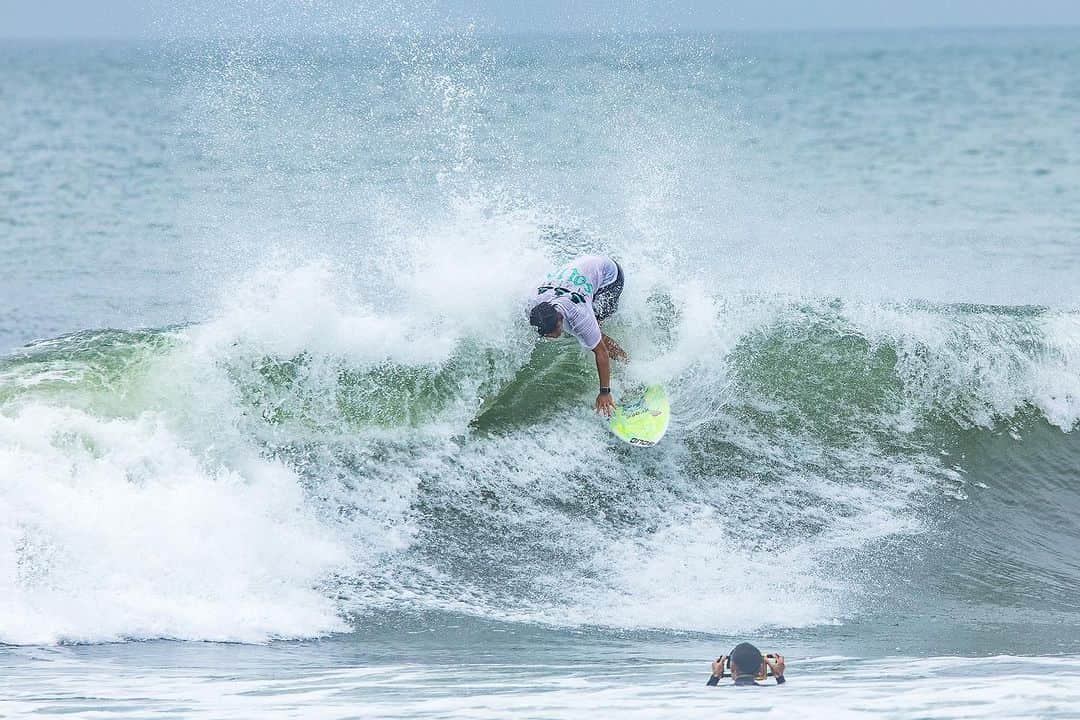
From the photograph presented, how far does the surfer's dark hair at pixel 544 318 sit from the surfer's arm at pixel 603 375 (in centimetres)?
48

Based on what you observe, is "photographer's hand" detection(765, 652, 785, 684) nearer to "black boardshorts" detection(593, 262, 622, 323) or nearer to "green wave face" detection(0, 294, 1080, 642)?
"green wave face" detection(0, 294, 1080, 642)

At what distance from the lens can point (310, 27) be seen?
1867cm

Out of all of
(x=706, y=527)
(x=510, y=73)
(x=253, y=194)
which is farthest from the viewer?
(x=510, y=73)

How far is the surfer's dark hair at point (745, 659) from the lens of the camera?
227 inches

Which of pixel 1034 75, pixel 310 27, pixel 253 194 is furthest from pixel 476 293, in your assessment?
pixel 1034 75

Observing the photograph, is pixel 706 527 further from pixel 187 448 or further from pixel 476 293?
pixel 187 448

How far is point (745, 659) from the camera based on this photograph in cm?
577

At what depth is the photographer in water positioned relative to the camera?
5.77 m

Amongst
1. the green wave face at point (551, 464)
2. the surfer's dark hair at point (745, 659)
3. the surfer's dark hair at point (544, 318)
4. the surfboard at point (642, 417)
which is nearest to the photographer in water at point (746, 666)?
the surfer's dark hair at point (745, 659)

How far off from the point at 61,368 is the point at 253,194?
45.3 feet

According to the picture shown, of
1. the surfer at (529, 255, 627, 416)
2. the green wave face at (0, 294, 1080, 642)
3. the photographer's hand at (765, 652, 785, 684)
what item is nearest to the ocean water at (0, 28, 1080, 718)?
the green wave face at (0, 294, 1080, 642)

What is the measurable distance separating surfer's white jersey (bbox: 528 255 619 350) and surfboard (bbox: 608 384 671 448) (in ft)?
2.79

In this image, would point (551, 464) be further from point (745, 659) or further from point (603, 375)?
point (745, 659)

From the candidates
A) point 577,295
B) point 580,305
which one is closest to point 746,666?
point 580,305
